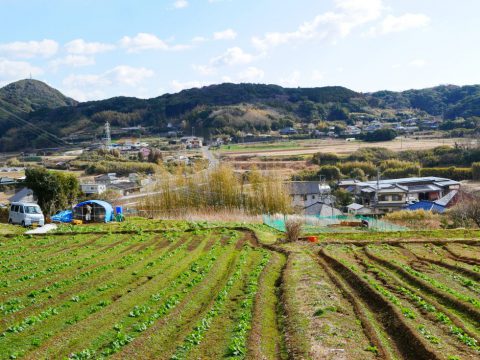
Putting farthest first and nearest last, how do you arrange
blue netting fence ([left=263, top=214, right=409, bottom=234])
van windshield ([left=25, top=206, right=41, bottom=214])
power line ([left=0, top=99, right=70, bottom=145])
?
1. power line ([left=0, top=99, right=70, bottom=145])
2. blue netting fence ([left=263, top=214, right=409, bottom=234])
3. van windshield ([left=25, top=206, right=41, bottom=214])

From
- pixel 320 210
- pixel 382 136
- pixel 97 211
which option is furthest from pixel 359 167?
pixel 97 211

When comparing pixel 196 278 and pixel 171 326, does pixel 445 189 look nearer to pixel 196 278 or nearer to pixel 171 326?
pixel 196 278

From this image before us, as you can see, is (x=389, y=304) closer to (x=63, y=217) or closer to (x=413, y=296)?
(x=413, y=296)

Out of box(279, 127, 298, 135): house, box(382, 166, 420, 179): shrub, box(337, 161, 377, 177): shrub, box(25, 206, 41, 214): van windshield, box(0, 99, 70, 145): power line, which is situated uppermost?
box(0, 99, 70, 145): power line

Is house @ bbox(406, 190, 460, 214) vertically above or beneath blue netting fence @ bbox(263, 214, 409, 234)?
beneath

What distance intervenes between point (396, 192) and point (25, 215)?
125 ft

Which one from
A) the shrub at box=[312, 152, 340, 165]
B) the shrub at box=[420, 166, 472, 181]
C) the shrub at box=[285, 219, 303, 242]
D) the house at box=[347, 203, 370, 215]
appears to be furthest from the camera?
the shrub at box=[312, 152, 340, 165]

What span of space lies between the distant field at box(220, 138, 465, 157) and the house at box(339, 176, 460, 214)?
67.0ft

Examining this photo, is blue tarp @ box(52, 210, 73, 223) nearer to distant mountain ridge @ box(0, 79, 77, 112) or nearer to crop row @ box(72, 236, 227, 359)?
crop row @ box(72, 236, 227, 359)

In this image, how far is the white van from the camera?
2864 centimetres

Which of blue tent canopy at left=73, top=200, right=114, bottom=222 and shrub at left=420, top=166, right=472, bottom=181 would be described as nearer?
blue tent canopy at left=73, top=200, right=114, bottom=222

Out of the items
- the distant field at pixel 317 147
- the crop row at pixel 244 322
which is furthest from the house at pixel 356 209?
the crop row at pixel 244 322

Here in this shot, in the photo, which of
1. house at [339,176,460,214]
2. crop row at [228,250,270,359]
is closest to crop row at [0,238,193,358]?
crop row at [228,250,270,359]

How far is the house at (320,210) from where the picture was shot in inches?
1745
